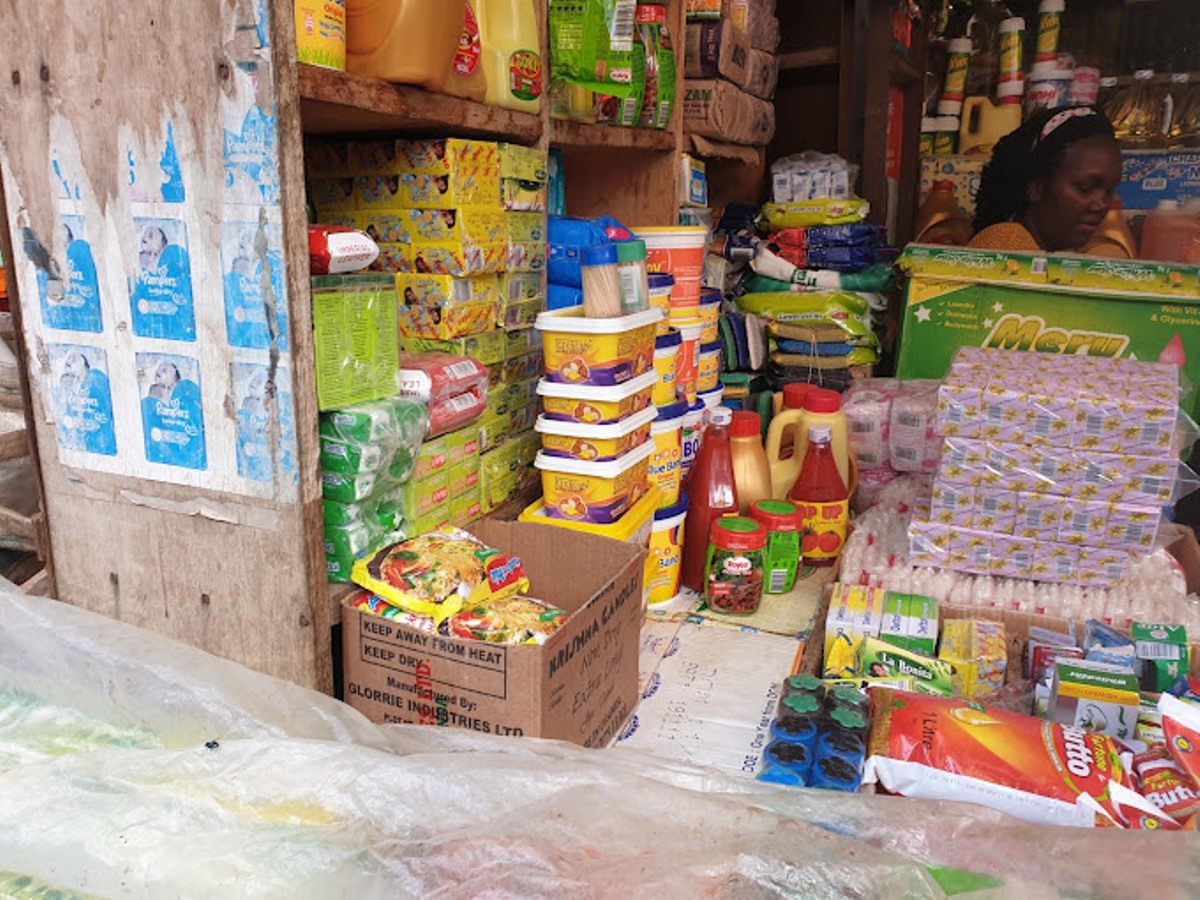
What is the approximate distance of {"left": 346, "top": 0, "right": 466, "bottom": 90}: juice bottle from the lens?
1.39 m

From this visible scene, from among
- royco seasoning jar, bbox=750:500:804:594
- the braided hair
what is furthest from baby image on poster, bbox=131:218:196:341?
the braided hair

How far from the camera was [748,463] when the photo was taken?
2359mm

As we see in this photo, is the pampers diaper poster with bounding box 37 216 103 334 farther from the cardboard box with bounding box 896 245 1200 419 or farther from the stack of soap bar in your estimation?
the cardboard box with bounding box 896 245 1200 419

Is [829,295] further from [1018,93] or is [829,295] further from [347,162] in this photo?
[347,162]

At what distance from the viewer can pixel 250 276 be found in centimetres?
129

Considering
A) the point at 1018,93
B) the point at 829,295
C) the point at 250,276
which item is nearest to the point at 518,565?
the point at 250,276

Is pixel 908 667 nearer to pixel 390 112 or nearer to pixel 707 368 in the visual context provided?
pixel 707 368

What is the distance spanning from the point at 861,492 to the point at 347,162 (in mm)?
1674

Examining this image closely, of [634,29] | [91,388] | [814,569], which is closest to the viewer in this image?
[91,388]

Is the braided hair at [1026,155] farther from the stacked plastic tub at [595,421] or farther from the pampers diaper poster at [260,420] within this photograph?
the pampers diaper poster at [260,420]

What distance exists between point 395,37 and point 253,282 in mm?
431

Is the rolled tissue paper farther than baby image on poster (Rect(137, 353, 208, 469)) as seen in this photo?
Yes

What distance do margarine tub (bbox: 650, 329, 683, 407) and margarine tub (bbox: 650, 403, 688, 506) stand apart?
0.03 meters

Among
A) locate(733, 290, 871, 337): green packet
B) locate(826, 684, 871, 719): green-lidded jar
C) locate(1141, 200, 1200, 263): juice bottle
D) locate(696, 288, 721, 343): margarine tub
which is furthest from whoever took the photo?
locate(1141, 200, 1200, 263): juice bottle
